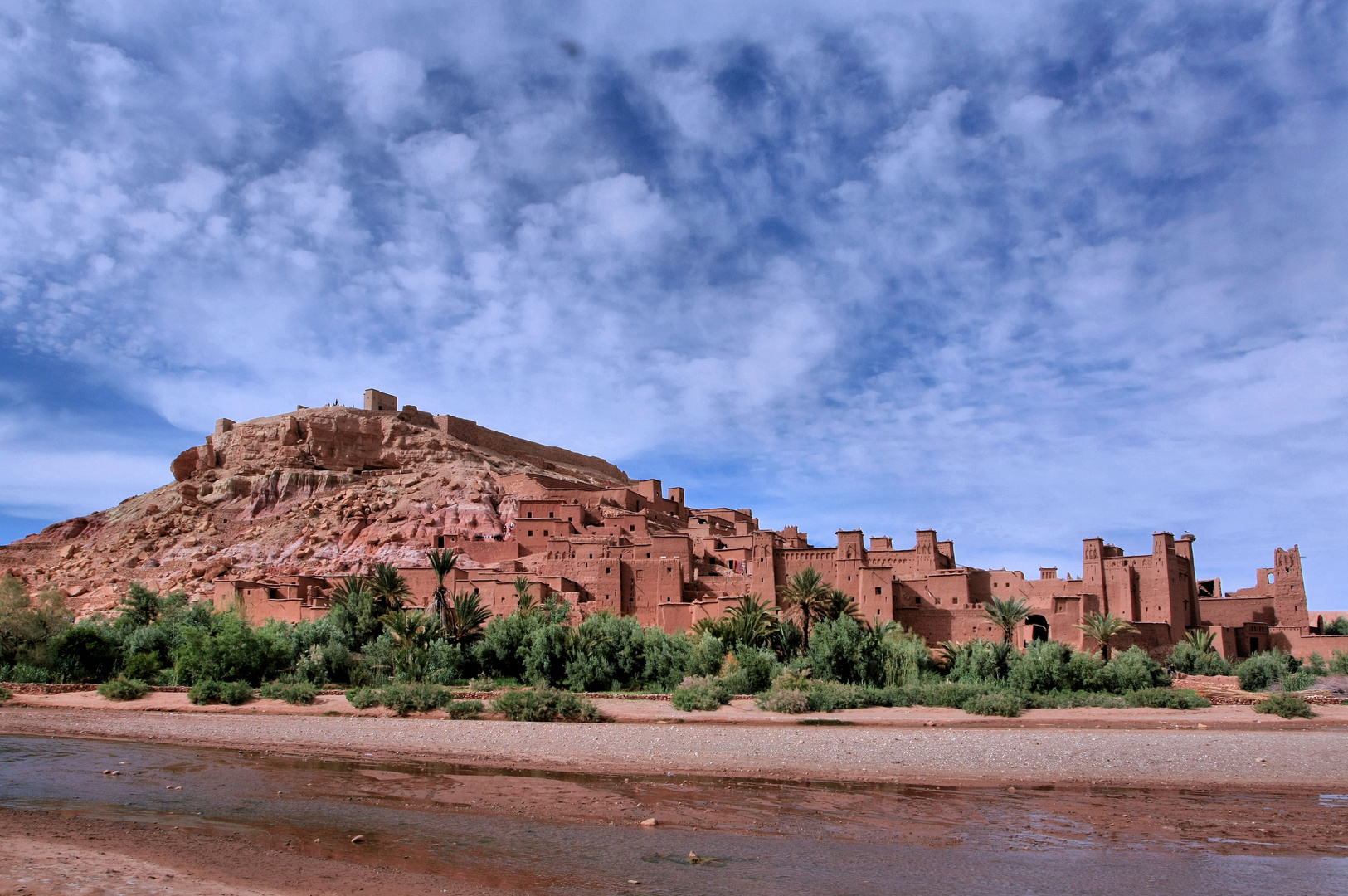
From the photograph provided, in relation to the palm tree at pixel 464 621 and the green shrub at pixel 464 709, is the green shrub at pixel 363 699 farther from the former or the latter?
the palm tree at pixel 464 621

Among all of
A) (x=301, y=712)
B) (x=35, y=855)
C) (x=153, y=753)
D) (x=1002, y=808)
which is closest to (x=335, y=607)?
(x=301, y=712)

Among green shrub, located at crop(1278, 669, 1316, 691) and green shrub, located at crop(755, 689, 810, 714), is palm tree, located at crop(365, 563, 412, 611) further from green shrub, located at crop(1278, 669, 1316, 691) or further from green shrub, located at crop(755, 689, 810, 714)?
green shrub, located at crop(1278, 669, 1316, 691)

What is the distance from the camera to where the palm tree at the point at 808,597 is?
29047 millimetres

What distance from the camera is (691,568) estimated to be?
36.8m

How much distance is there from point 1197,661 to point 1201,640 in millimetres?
1369

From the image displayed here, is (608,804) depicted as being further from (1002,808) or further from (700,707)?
(700,707)

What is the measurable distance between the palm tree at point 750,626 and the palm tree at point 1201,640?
15389 millimetres

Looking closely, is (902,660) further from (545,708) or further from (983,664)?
(545,708)

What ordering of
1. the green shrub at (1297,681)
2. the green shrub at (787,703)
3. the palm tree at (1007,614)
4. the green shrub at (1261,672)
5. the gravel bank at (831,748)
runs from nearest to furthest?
1. the gravel bank at (831,748)
2. the green shrub at (787,703)
3. the green shrub at (1297,681)
4. the green shrub at (1261,672)
5. the palm tree at (1007,614)

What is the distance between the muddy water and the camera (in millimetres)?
9914

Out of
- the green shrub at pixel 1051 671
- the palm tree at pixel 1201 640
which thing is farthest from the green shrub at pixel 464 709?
the palm tree at pixel 1201 640

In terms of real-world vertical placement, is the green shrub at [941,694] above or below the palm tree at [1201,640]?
below

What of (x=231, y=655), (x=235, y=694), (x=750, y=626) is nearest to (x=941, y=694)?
(x=750, y=626)

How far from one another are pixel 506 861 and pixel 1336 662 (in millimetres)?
Result: 31367
